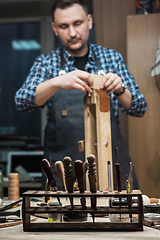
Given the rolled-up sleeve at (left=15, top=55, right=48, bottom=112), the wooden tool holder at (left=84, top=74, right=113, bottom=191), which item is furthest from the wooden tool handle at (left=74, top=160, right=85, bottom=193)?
the rolled-up sleeve at (left=15, top=55, right=48, bottom=112)

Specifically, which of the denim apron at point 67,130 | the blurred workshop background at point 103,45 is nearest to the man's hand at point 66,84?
the denim apron at point 67,130

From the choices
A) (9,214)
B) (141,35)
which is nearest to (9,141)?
(141,35)

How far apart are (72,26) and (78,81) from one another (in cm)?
45

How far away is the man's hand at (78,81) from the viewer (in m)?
1.19

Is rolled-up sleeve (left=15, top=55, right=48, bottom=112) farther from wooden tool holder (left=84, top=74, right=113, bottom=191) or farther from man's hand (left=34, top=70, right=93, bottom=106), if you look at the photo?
wooden tool holder (left=84, top=74, right=113, bottom=191)

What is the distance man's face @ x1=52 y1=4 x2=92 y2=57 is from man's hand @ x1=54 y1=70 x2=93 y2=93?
1.14 feet

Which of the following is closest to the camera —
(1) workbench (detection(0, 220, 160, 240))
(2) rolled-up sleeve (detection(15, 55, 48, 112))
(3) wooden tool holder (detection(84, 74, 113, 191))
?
(1) workbench (detection(0, 220, 160, 240))

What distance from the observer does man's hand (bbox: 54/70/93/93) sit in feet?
3.90

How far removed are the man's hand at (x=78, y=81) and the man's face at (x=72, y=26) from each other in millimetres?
347

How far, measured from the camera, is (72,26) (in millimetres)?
1512

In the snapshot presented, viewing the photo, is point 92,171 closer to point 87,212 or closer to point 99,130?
point 87,212

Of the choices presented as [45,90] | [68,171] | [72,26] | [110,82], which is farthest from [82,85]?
[68,171]

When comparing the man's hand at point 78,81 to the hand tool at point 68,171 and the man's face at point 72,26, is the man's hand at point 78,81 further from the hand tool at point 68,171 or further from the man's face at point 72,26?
the hand tool at point 68,171

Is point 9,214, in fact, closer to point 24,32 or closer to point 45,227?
point 45,227
